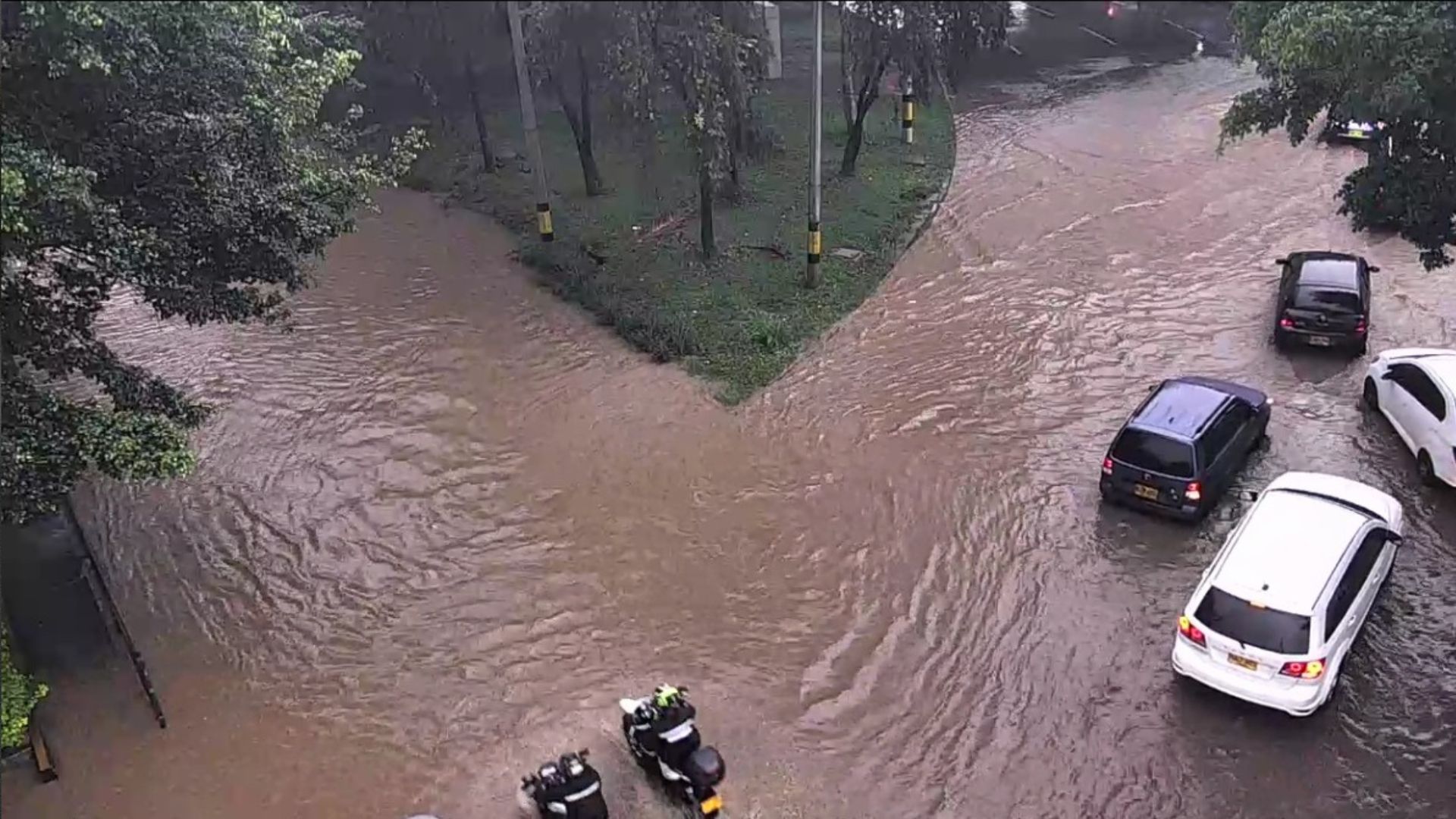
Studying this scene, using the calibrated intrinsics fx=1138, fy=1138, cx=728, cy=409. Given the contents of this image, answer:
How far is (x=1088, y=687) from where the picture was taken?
34.8ft

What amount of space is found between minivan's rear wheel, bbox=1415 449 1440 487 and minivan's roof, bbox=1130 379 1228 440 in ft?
7.85

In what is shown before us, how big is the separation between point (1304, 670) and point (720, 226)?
13.5 m

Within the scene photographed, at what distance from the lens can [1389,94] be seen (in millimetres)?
10328

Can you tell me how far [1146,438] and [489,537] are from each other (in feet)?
24.5

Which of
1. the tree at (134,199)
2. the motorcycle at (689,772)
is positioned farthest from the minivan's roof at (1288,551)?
the tree at (134,199)

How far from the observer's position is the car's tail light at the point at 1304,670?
9.55 m

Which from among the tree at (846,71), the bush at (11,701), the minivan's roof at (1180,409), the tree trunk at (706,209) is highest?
the tree at (846,71)

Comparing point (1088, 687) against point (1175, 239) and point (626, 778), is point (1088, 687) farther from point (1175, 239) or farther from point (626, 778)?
point (1175, 239)

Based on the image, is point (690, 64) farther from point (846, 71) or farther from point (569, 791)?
point (569, 791)

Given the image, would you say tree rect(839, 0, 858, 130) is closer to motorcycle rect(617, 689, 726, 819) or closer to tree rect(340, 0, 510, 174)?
tree rect(340, 0, 510, 174)

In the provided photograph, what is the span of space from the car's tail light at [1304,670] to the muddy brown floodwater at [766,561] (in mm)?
694

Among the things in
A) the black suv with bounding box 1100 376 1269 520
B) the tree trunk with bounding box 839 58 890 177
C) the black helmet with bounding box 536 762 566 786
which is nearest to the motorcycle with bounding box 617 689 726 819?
the black helmet with bounding box 536 762 566 786

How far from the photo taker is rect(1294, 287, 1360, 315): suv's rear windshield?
1570 centimetres

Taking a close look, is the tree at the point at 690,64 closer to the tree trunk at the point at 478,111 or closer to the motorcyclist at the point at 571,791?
the tree trunk at the point at 478,111
